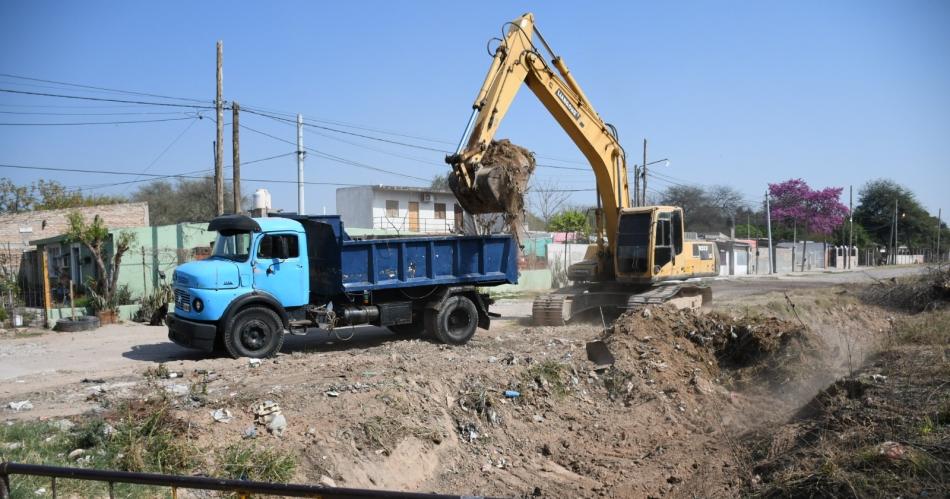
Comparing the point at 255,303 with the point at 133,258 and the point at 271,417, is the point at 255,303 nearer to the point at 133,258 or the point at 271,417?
the point at 271,417

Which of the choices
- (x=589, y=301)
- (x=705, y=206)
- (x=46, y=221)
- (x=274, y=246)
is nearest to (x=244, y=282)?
(x=274, y=246)

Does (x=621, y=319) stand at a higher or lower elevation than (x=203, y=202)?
lower

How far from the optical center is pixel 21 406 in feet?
28.0

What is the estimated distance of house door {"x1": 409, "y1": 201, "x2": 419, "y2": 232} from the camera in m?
38.6

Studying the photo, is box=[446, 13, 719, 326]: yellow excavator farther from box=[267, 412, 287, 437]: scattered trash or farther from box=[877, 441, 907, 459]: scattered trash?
box=[877, 441, 907, 459]: scattered trash

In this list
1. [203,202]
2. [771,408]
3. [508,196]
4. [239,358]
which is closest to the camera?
[771,408]

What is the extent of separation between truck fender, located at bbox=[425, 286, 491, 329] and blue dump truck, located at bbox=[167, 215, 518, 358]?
0.02 metres

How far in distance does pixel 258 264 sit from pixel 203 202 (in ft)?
125

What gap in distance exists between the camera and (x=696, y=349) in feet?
34.9

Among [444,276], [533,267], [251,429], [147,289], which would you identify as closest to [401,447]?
[251,429]

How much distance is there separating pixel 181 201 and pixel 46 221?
20.1 m

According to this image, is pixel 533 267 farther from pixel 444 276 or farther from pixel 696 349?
pixel 696 349

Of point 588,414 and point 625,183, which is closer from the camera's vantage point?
point 588,414

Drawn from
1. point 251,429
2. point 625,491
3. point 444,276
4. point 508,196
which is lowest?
point 625,491
